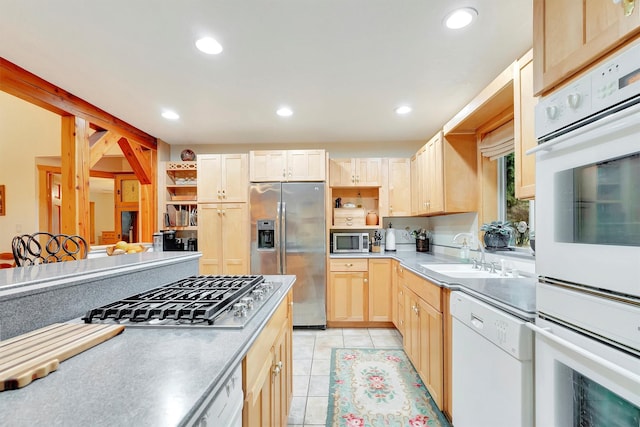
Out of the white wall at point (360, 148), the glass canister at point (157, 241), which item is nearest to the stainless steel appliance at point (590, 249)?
the white wall at point (360, 148)

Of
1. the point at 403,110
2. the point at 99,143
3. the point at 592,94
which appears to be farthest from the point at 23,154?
the point at 592,94

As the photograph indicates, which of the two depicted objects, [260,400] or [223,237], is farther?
[223,237]

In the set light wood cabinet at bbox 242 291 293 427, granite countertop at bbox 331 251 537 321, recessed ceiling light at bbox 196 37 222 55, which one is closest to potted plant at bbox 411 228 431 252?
granite countertop at bbox 331 251 537 321

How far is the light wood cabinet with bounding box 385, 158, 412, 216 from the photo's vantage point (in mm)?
3826

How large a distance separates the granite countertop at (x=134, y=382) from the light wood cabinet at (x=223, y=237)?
2.75m

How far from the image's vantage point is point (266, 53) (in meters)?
1.98

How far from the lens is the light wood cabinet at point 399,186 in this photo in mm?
3826

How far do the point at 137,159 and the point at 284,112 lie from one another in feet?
7.02

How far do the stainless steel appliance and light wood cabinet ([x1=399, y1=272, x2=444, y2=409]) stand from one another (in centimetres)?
82

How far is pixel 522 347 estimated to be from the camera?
3.64 ft

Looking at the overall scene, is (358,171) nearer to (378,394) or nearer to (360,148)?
(360,148)

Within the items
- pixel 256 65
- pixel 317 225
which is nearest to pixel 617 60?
pixel 256 65

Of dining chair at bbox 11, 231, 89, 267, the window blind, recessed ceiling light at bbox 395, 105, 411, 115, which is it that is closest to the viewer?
dining chair at bbox 11, 231, 89, 267

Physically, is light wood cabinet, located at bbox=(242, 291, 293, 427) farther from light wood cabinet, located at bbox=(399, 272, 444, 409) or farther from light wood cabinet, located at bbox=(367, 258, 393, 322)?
light wood cabinet, located at bbox=(367, 258, 393, 322)
